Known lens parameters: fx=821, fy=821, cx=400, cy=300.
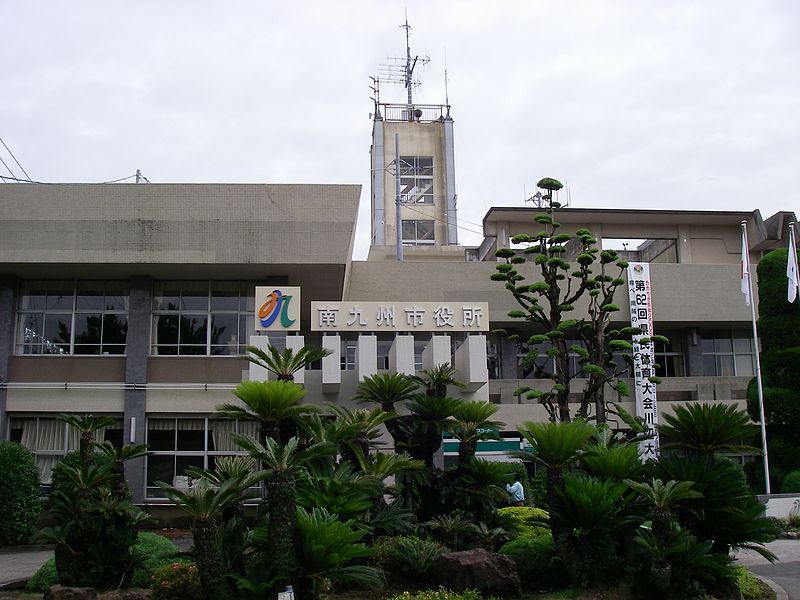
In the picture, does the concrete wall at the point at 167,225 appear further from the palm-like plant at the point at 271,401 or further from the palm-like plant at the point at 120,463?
the palm-like plant at the point at 271,401

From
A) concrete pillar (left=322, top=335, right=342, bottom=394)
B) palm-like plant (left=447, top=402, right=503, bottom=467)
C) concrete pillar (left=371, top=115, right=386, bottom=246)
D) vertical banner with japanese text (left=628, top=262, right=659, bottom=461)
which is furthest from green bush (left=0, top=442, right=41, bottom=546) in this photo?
concrete pillar (left=371, top=115, right=386, bottom=246)

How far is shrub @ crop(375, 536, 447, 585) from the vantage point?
1254cm

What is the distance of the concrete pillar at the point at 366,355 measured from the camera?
19922 millimetres

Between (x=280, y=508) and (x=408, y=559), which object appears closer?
(x=280, y=508)

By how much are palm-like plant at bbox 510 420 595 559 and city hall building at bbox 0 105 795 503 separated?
6.60 metres

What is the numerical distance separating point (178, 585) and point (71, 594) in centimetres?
144

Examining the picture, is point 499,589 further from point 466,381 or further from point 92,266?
point 92,266

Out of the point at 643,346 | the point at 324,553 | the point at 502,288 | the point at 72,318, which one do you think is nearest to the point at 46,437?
the point at 72,318

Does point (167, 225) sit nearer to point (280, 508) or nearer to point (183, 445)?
point (183, 445)

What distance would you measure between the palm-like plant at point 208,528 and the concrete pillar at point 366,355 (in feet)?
30.5

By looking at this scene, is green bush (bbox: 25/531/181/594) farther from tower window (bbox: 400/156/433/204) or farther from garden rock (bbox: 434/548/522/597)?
tower window (bbox: 400/156/433/204)

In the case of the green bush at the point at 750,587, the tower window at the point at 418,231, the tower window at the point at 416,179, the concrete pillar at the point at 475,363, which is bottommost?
the green bush at the point at 750,587

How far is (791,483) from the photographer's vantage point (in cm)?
2214

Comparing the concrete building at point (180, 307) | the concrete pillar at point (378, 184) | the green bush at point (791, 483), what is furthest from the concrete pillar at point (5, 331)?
the concrete pillar at point (378, 184)
